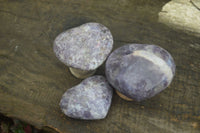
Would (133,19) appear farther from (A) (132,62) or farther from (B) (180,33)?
(A) (132,62)

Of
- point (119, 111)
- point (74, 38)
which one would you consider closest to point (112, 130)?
point (119, 111)

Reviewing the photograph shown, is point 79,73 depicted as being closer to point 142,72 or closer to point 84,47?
point 84,47

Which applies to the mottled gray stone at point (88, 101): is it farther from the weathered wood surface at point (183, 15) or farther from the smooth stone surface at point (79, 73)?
the weathered wood surface at point (183, 15)

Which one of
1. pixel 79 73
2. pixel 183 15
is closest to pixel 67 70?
pixel 79 73

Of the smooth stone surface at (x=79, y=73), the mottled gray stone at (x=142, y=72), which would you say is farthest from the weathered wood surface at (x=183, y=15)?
the smooth stone surface at (x=79, y=73)

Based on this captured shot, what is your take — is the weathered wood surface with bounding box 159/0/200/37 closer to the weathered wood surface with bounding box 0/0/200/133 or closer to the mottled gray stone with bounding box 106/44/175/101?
the weathered wood surface with bounding box 0/0/200/133
